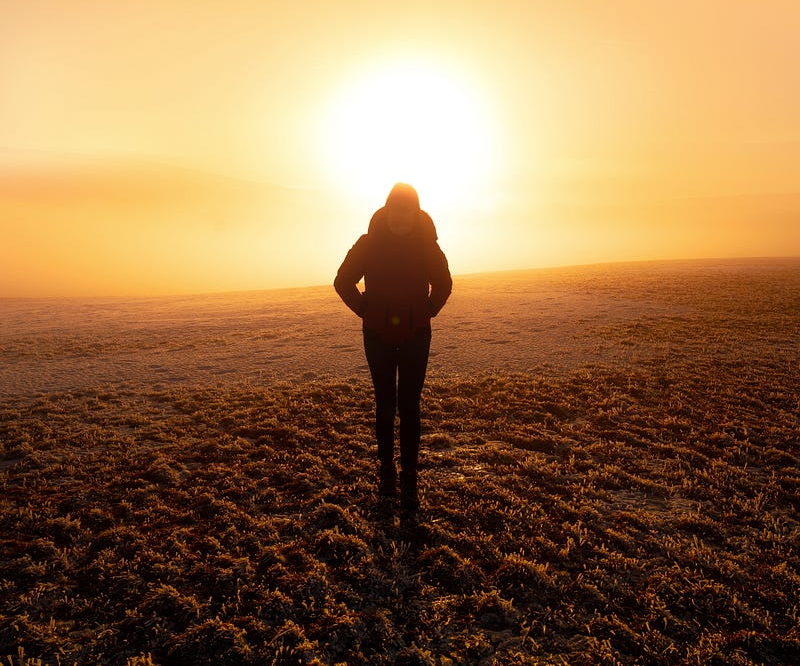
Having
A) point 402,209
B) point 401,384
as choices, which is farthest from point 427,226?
point 401,384

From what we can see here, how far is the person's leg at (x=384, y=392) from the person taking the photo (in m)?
4.48

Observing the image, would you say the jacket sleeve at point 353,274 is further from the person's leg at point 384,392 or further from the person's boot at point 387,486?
the person's boot at point 387,486

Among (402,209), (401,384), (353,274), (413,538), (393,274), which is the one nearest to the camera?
(413,538)

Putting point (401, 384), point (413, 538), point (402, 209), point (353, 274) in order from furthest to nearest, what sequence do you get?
point (401, 384) < point (353, 274) < point (402, 209) < point (413, 538)

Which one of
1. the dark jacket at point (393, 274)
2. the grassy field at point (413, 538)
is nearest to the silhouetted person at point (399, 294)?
the dark jacket at point (393, 274)

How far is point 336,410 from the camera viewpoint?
7355 millimetres

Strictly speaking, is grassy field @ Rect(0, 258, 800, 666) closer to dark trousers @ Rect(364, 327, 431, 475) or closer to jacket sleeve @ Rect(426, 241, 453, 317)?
dark trousers @ Rect(364, 327, 431, 475)

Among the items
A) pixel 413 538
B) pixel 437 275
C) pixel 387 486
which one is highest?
pixel 437 275

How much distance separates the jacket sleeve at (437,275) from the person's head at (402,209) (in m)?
0.34

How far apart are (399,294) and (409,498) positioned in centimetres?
Answer: 201

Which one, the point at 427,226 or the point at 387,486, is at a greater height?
the point at 427,226

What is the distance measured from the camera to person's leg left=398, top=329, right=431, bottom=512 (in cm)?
446

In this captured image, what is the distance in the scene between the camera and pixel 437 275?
4492mm

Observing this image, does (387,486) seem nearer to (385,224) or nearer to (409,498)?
(409,498)
